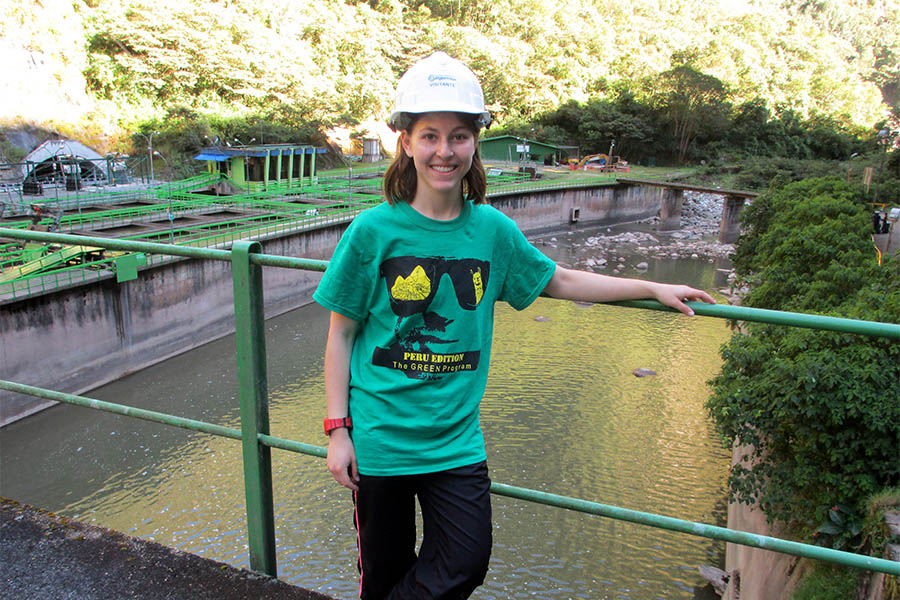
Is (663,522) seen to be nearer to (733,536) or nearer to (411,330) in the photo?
(733,536)

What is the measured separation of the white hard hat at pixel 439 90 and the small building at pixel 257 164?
1096 inches

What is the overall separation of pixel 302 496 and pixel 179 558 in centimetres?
878

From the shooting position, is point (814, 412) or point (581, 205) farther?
point (581, 205)

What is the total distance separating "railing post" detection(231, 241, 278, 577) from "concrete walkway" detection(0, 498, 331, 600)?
0.12 metres

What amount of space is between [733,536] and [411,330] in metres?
0.95

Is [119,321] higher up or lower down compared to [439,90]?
lower down

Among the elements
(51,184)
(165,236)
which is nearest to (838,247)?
(165,236)

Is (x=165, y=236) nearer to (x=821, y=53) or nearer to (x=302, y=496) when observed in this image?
(x=302, y=496)

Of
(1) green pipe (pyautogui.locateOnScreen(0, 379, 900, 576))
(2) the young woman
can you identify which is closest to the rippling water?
(1) green pipe (pyautogui.locateOnScreen(0, 379, 900, 576))

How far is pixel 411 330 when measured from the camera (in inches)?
63.2

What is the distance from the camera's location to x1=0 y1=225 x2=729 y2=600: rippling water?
9.30 metres

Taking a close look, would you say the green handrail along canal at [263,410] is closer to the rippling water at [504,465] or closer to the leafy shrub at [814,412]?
the leafy shrub at [814,412]

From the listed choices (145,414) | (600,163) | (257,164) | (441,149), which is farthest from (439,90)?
(600,163)

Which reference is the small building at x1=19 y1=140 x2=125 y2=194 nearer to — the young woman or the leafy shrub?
the leafy shrub
